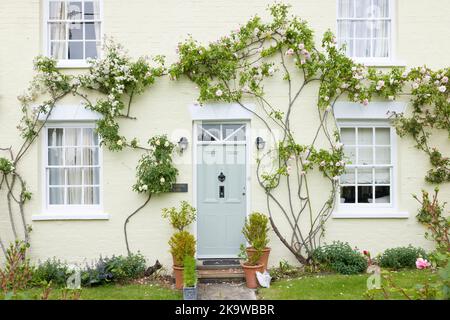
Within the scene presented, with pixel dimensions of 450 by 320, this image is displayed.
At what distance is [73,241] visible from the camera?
9.35m

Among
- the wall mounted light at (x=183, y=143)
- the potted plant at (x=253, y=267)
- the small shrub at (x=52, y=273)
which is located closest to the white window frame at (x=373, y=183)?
the potted plant at (x=253, y=267)

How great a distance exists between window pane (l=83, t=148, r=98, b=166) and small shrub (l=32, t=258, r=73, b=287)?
1.98 metres

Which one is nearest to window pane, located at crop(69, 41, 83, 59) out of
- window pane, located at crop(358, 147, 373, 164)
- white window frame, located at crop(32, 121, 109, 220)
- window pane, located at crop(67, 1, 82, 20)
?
window pane, located at crop(67, 1, 82, 20)

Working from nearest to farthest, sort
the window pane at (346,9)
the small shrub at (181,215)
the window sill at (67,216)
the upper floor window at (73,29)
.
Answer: the small shrub at (181,215) < the window sill at (67,216) < the upper floor window at (73,29) < the window pane at (346,9)

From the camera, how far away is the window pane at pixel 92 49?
31.8ft

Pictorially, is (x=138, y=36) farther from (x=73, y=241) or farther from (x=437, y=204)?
(x=437, y=204)

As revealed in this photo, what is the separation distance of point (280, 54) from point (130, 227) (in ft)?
14.5

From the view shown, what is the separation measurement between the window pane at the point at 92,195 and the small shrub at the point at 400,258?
217 inches

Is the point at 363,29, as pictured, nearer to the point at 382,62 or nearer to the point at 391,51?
the point at 391,51

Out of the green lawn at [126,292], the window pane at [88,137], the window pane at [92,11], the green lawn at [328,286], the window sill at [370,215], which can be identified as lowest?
the green lawn at [126,292]

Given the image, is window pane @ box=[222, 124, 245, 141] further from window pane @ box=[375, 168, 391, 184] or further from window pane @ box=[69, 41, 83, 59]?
window pane @ box=[69, 41, 83, 59]

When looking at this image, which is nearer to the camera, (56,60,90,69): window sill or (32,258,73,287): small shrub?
(32,258,73,287): small shrub

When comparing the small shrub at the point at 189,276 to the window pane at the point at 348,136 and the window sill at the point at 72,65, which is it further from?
the window sill at the point at 72,65

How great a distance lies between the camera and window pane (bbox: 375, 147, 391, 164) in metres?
9.77
